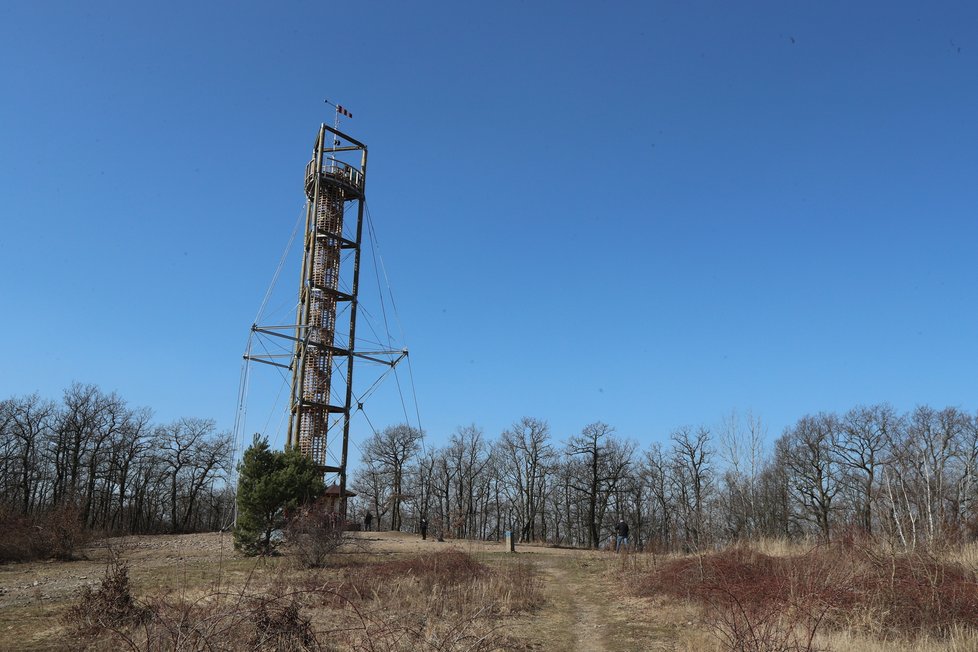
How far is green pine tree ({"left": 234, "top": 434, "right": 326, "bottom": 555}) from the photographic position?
905 inches

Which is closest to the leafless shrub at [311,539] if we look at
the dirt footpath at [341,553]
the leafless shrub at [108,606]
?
the dirt footpath at [341,553]

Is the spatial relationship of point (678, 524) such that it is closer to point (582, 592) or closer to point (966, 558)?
point (582, 592)

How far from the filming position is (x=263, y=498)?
2297 centimetres

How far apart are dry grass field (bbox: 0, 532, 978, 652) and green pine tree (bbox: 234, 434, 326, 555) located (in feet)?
14.2

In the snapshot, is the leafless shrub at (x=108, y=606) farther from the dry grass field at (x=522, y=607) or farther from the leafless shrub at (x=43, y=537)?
the leafless shrub at (x=43, y=537)

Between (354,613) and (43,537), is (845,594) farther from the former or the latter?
(43,537)

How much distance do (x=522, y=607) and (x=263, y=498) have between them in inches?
518

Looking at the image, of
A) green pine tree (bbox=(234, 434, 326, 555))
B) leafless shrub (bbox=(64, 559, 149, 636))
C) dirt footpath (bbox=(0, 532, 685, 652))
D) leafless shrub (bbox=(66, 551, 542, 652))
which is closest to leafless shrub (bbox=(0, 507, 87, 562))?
dirt footpath (bbox=(0, 532, 685, 652))

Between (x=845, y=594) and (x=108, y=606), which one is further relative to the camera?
(x=845, y=594)

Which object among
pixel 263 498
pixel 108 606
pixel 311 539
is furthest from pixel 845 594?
pixel 263 498

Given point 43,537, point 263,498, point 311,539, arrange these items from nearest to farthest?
point 311,539 < point 263,498 < point 43,537

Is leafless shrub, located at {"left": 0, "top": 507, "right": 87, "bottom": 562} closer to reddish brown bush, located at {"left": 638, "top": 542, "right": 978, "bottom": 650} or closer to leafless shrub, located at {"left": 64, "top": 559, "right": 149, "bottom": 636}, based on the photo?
leafless shrub, located at {"left": 64, "top": 559, "right": 149, "bottom": 636}

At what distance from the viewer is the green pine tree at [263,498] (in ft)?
75.4

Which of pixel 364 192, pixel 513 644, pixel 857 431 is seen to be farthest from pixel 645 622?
pixel 857 431
